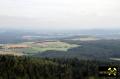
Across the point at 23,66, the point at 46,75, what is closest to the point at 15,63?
the point at 23,66

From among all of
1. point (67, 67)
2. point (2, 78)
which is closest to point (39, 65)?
point (67, 67)

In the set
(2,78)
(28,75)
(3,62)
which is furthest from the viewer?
(3,62)

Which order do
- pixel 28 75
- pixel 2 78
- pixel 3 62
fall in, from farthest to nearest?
pixel 3 62, pixel 28 75, pixel 2 78

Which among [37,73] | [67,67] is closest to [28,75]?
[37,73]

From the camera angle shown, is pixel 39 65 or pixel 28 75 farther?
pixel 39 65

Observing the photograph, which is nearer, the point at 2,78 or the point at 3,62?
the point at 2,78

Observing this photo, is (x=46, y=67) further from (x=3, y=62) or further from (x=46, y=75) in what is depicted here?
(x=3, y=62)

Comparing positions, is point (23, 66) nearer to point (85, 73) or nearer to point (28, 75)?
point (28, 75)

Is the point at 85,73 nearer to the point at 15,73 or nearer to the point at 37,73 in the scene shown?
the point at 37,73
